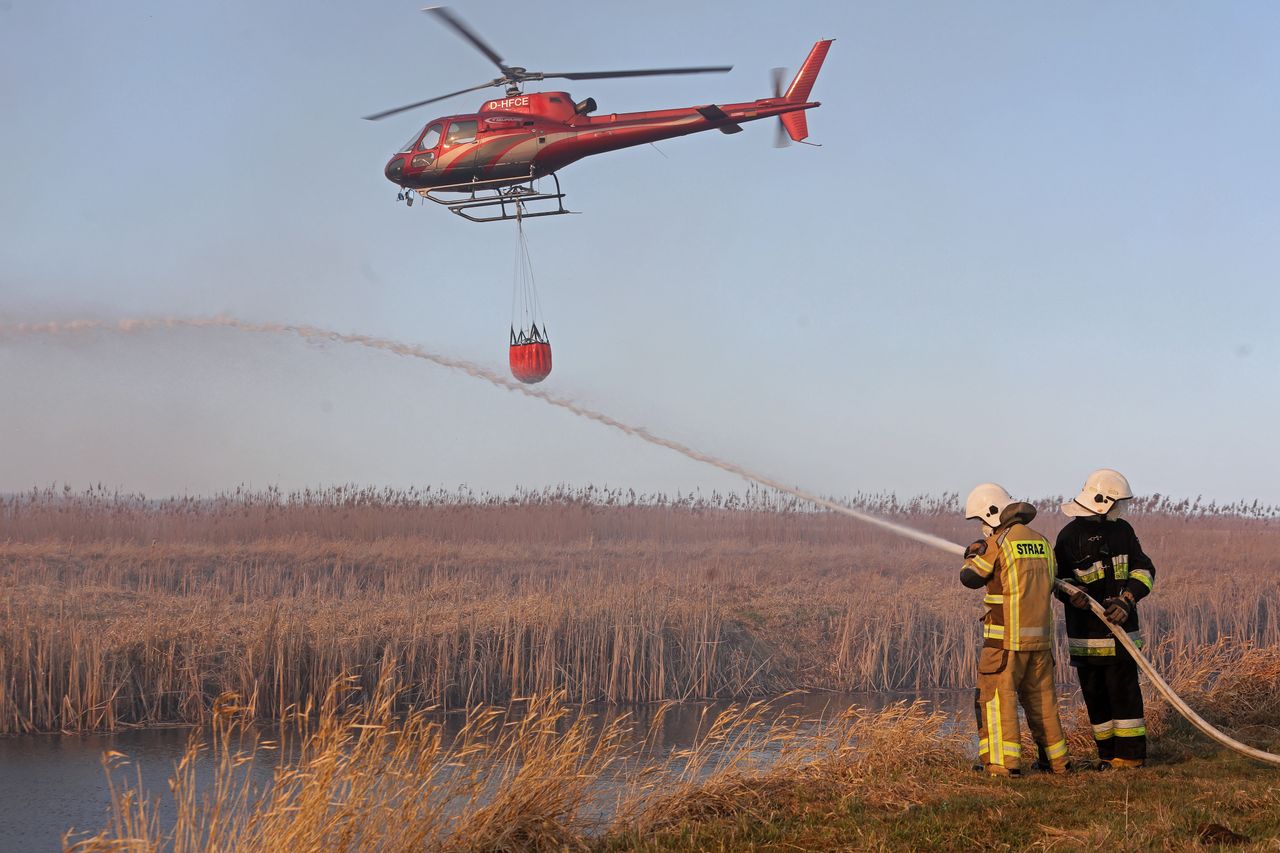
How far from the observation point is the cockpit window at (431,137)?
772 inches

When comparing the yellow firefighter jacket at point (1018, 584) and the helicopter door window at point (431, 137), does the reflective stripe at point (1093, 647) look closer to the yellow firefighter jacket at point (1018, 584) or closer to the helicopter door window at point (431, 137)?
the yellow firefighter jacket at point (1018, 584)

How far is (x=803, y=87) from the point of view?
20938 mm

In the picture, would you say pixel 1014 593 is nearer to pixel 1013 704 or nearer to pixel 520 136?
pixel 1013 704

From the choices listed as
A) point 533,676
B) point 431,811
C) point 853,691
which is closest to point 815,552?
point 853,691

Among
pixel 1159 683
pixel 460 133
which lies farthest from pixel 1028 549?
pixel 460 133

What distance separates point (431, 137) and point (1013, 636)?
14.7 metres

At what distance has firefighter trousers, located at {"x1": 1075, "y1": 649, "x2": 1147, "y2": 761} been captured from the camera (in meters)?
8.06

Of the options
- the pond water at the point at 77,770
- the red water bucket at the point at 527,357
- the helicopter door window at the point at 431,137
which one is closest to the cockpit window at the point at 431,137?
the helicopter door window at the point at 431,137

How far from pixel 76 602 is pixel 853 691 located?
11071 mm

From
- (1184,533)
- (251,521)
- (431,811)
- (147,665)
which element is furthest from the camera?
(1184,533)

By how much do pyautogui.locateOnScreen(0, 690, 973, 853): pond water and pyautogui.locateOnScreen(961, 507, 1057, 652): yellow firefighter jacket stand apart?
182 cm

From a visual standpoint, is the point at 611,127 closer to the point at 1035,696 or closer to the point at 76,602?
the point at 76,602

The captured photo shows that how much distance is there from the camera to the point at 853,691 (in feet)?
54.5

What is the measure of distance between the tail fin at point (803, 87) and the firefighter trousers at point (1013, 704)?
14.4 meters
